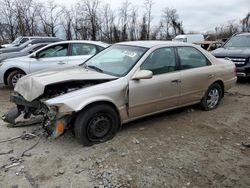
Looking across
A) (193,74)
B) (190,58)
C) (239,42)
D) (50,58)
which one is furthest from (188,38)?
(193,74)

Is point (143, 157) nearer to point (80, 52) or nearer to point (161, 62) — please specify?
point (161, 62)

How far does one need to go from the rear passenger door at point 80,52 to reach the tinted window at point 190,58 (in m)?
3.72

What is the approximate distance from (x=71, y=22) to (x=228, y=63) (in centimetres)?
2639

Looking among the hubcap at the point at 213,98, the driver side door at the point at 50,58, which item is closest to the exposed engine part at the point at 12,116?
the driver side door at the point at 50,58

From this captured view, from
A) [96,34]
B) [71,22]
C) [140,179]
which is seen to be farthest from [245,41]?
[71,22]

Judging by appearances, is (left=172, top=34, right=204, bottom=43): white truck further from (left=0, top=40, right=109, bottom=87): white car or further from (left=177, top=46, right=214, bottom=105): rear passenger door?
(left=177, top=46, right=214, bottom=105): rear passenger door

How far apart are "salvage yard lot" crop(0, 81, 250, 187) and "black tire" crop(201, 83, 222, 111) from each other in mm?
600

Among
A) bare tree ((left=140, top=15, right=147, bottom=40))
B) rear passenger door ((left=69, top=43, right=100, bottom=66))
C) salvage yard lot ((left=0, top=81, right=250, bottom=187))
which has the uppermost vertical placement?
bare tree ((left=140, top=15, right=147, bottom=40))

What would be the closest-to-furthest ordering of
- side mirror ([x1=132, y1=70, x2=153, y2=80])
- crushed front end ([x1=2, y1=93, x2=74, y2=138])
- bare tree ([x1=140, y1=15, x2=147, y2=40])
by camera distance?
crushed front end ([x1=2, y1=93, x2=74, y2=138]), side mirror ([x1=132, y1=70, x2=153, y2=80]), bare tree ([x1=140, y1=15, x2=147, y2=40])

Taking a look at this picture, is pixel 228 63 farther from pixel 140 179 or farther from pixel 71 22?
pixel 71 22

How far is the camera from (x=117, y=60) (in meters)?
4.97

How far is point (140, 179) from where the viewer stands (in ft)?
11.2

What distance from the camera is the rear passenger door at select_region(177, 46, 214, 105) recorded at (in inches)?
207

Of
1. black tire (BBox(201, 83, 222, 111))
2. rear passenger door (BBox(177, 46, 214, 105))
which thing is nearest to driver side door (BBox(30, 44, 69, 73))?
rear passenger door (BBox(177, 46, 214, 105))
